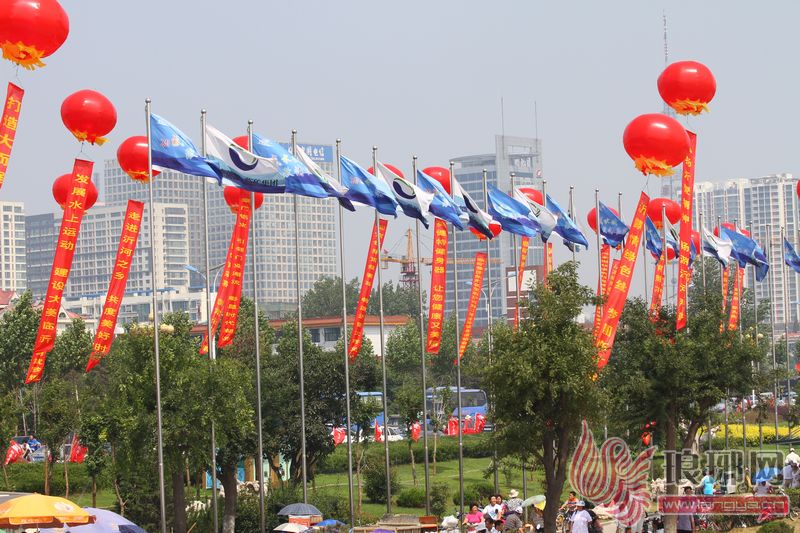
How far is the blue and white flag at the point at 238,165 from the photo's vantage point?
921 inches

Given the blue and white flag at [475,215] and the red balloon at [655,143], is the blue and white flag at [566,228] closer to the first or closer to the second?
the blue and white flag at [475,215]

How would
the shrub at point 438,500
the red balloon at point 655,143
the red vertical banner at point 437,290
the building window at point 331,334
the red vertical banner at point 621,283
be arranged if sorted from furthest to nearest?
1. the building window at point 331,334
2. the shrub at point 438,500
3. the red vertical banner at point 437,290
4. the red vertical banner at point 621,283
5. the red balloon at point 655,143

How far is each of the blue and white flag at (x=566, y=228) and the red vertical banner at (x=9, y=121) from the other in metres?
16.5

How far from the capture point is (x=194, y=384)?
24.0 metres

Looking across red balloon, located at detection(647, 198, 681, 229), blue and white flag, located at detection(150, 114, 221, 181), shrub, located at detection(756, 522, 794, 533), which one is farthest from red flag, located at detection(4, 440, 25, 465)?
shrub, located at detection(756, 522, 794, 533)

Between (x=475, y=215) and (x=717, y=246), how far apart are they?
12894mm

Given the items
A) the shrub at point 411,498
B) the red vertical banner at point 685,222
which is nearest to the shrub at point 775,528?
the red vertical banner at point 685,222

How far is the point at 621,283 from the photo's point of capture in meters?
27.9

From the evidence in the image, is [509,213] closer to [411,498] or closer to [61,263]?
[411,498]

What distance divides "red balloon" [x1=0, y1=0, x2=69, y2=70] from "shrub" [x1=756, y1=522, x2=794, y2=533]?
15.5 metres

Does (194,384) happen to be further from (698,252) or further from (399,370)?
(399,370)

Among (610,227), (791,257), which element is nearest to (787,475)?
(610,227)

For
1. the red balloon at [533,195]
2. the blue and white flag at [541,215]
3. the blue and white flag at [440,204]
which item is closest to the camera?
the blue and white flag at [440,204]

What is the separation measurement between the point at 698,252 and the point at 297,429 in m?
15.6
